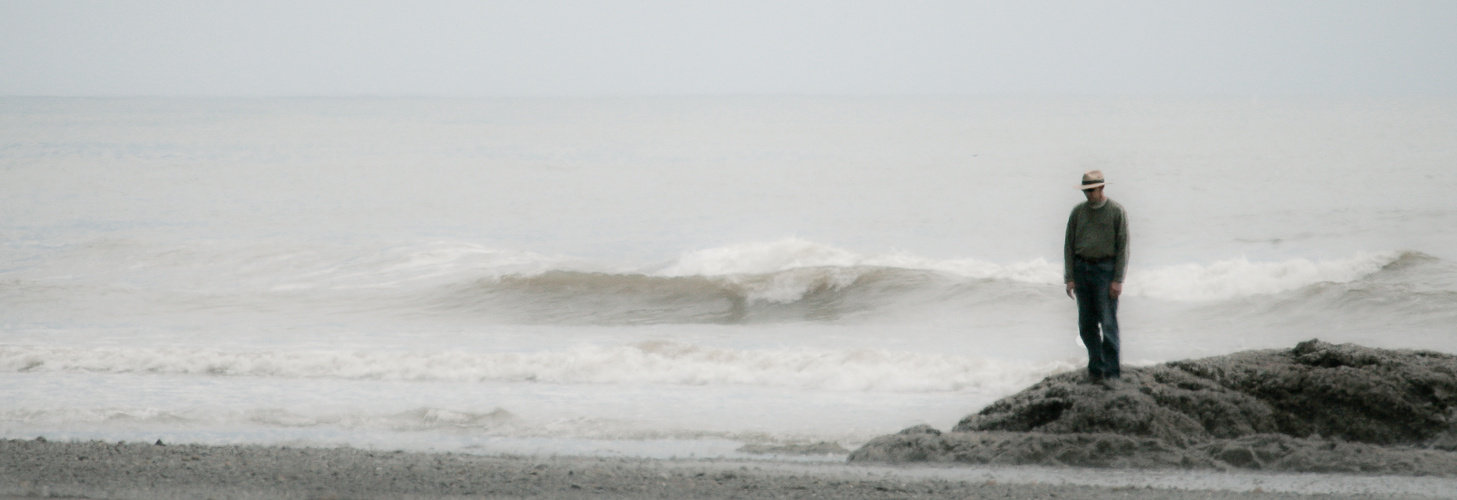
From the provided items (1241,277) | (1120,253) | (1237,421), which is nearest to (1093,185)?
(1120,253)

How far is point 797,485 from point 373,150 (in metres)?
51.1

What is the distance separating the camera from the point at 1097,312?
23.0 ft

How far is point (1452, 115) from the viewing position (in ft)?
249

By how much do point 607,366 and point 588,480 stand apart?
4927 millimetres

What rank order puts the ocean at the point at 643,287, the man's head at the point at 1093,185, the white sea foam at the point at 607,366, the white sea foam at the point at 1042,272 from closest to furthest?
1. the man's head at the point at 1093,185
2. the ocean at the point at 643,287
3. the white sea foam at the point at 607,366
4. the white sea foam at the point at 1042,272

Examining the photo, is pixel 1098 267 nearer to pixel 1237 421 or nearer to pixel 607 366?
pixel 1237 421

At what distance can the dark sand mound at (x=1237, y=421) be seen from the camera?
6.18 m

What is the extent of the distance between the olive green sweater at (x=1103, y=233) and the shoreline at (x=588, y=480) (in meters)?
1.35

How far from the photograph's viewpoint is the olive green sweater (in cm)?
685

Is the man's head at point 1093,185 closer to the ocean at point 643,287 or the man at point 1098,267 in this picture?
the man at point 1098,267

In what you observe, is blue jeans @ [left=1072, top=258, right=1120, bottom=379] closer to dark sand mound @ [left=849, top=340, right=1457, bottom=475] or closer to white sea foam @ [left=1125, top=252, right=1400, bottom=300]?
dark sand mound @ [left=849, top=340, right=1457, bottom=475]

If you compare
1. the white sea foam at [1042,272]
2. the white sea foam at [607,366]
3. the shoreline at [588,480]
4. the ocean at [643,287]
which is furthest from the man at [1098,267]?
the white sea foam at [1042,272]

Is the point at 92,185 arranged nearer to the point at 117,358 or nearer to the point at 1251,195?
the point at 117,358

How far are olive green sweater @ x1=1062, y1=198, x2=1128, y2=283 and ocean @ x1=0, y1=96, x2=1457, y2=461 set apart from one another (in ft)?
6.39
